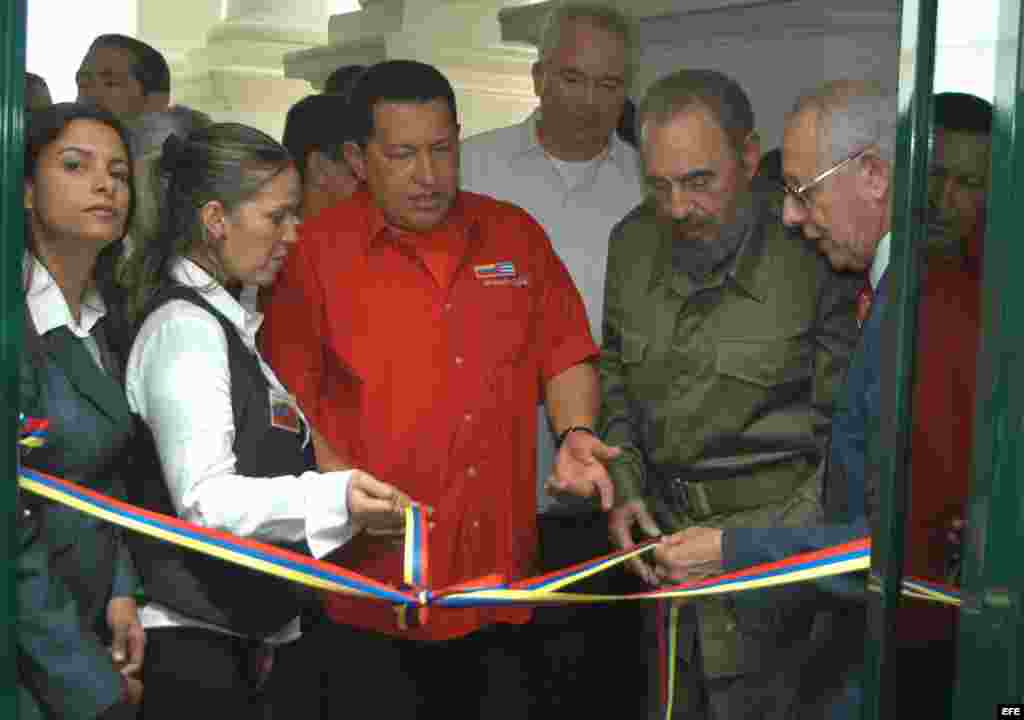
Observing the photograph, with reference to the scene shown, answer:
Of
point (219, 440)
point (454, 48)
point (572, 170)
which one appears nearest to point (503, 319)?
point (572, 170)

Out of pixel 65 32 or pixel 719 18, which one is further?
pixel 719 18

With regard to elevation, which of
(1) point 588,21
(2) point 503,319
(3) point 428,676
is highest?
(1) point 588,21

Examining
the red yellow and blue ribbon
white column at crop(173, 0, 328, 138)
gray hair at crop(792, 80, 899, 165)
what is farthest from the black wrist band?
white column at crop(173, 0, 328, 138)

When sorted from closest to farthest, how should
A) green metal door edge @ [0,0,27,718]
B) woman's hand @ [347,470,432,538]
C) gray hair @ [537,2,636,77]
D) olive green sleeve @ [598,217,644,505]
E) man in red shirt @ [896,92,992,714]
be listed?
1. green metal door edge @ [0,0,27,718]
2. man in red shirt @ [896,92,992,714]
3. woman's hand @ [347,470,432,538]
4. gray hair @ [537,2,636,77]
5. olive green sleeve @ [598,217,644,505]

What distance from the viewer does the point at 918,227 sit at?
2611 millimetres

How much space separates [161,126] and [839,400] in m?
1.37

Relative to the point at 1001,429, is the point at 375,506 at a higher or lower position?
lower

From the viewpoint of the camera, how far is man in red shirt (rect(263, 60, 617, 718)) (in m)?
2.83

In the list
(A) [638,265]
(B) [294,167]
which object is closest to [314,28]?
(B) [294,167]

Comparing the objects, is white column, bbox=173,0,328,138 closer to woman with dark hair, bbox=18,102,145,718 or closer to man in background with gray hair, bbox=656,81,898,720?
woman with dark hair, bbox=18,102,145,718

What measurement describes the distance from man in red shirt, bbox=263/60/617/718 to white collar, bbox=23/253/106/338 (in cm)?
35

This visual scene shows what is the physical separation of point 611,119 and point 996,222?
81 cm

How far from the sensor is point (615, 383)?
9.87 ft

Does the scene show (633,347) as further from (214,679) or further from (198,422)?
(214,679)
